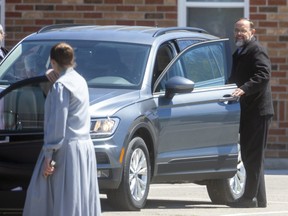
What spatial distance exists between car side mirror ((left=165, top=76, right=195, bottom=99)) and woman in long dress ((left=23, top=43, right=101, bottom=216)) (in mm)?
3031

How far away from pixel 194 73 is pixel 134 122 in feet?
5.41

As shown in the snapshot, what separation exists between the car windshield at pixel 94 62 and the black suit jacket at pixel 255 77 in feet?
3.41

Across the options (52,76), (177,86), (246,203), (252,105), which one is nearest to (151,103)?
(177,86)

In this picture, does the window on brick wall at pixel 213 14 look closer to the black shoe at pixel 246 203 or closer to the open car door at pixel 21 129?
the black shoe at pixel 246 203

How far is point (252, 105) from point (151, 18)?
17.2 feet

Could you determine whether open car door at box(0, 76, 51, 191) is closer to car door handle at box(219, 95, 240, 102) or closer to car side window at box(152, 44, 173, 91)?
car side window at box(152, 44, 173, 91)

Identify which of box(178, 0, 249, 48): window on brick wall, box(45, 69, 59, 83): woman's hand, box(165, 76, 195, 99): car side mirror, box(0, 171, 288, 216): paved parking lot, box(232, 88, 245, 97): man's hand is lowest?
box(0, 171, 288, 216): paved parking lot

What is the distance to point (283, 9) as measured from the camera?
17.0m

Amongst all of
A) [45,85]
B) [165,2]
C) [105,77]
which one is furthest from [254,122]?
[165,2]

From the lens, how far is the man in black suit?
12.3m

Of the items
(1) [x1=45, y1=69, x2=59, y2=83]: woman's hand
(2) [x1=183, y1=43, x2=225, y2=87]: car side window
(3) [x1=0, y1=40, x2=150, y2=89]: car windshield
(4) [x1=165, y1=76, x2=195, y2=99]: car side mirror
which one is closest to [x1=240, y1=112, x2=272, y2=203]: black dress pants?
(2) [x1=183, y1=43, x2=225, y2=87]: car side window

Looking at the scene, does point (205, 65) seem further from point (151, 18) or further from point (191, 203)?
point (151, 18)

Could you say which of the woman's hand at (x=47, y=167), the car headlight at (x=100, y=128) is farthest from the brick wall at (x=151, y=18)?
the woman's hand at (x=47, y=167)

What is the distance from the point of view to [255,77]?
12258 millimetres
